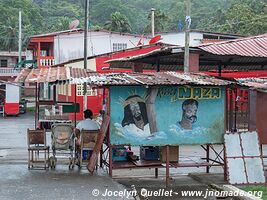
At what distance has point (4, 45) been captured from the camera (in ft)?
224

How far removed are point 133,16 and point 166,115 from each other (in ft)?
220

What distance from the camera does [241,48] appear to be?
14227 millimetres

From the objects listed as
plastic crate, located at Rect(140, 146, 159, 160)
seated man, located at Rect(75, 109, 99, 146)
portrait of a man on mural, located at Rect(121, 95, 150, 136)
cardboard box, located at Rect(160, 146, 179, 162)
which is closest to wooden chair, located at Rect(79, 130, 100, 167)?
seated man, located at Rect(75, 109, 99, 146)

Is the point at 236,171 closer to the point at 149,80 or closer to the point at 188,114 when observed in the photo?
the point at 188,114

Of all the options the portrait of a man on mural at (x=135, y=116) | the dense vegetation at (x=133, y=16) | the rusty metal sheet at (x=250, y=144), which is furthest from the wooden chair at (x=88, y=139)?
the dense vegetation at (x=133, y=16)

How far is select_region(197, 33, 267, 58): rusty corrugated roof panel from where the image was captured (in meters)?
13.7

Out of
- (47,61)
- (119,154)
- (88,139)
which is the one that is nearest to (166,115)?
(119,154)

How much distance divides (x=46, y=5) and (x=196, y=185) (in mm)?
75209

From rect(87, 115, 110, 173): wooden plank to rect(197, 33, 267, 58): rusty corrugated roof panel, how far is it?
406 cm

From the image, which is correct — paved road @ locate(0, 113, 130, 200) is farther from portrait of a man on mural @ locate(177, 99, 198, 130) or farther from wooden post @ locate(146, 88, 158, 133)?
portrait of a man on mural @ locate(177, 99, 198, 130)

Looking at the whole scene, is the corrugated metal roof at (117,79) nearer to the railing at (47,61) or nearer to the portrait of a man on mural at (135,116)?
the portrait of a man on mural at (135,116)

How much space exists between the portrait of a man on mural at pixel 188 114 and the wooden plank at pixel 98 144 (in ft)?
5.69

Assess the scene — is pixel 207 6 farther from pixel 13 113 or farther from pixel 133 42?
pixel 13 113

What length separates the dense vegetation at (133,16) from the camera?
52000mm
